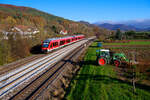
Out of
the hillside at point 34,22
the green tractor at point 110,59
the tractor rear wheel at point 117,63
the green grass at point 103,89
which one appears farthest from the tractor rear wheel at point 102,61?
the hillside at point 34,22

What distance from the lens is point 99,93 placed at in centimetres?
886

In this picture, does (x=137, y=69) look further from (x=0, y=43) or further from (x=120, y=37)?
(x=120, y=37)

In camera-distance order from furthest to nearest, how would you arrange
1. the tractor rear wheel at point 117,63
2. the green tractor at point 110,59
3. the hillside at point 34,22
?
the hillside at point 34,22
the green tractor at point 110,59
the tractor rear wheel at point 117,63

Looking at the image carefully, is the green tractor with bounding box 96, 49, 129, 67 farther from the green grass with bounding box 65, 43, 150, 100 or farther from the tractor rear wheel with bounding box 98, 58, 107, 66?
the green grass with bounding box 65, 43, 150, 100

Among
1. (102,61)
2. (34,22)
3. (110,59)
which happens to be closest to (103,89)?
(102,61)

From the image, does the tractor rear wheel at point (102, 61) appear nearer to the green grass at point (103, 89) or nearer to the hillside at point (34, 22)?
the green grass at point (103, 89)

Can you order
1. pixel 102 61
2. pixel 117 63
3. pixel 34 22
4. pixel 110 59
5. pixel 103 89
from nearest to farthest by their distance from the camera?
1. pixel 103 89
2. pixel 117 63
3. pixel 102 61
4. pixel 110 59
5. pixel 34 22

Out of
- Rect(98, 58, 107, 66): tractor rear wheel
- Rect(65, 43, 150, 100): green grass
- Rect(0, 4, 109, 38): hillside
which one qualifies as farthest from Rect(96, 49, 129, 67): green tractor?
Rect(0, 4, 109, 38): hillside

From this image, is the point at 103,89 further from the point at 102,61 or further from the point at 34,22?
the point at 34,22

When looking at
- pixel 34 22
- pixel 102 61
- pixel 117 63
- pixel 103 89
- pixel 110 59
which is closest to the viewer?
pixel 103 89

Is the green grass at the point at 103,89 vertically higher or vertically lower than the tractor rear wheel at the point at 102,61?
lower

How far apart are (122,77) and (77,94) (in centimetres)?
533

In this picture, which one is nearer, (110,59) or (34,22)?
(110,59)

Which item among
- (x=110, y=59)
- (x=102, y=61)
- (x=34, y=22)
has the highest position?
(x=34, y=22)
